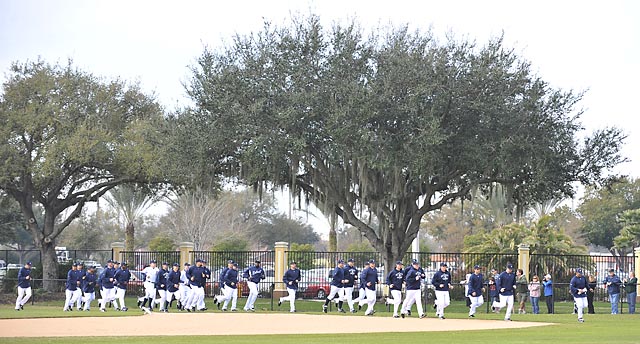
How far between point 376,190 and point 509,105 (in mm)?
6136

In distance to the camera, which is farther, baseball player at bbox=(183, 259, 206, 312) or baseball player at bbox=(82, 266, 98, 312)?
baseball player at bbox=(82, 266, 98, 312)

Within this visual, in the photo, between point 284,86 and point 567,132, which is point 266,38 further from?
point 567,132

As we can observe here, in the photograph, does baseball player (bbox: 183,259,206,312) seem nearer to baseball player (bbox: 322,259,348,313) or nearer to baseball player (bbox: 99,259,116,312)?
baseball player (bbox: 99,259,116,312)

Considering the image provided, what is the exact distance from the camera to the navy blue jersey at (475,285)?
104 ft

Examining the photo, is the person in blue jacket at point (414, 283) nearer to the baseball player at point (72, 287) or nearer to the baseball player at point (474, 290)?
the baseball player at point (474, 290)

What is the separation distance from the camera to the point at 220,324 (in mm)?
Result: 27406

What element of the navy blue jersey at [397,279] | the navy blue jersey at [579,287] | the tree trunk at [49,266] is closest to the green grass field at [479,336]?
the navy blue jersey at [579,287]

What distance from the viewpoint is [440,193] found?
136ft

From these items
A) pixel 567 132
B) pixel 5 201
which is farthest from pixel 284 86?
pixel 5 201

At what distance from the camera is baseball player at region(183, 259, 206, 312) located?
3406 cm

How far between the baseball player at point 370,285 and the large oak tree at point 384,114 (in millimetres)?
4064

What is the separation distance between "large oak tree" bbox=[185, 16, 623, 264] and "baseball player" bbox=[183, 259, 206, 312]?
4626 mm

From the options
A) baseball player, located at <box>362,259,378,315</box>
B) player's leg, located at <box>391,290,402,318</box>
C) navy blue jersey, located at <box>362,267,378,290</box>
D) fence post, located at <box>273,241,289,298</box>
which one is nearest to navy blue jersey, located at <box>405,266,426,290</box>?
player's leg, located at <box>391,290,402,318</box>

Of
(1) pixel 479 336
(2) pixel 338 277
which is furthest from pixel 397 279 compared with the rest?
(1) pixel 479 336
